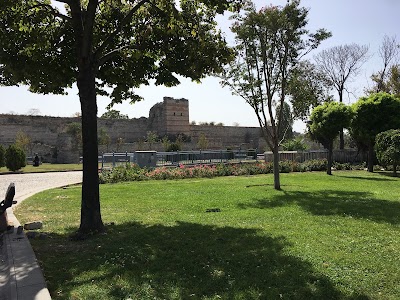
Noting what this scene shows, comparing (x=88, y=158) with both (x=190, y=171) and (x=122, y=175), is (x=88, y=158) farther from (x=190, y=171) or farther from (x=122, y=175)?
(x=190, y=171)

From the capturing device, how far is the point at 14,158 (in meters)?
22.9

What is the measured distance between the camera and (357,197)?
982 centimetres

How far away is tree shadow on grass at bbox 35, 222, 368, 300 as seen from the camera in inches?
136

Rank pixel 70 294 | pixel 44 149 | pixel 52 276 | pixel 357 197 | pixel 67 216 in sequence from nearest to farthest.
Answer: pixel 70 294 < pixel 52 276 < pixel 67 216 < pixel 357 197 < pixel 44 149

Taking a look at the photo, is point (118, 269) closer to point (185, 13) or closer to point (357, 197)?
point (185, 13)

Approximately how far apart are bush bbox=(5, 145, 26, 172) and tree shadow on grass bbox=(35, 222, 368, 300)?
63.9ft

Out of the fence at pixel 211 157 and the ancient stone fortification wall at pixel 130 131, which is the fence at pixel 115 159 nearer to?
the fence at pixel 211 157

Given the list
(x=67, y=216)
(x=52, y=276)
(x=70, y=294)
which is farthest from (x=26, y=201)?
(x=70, y=294)

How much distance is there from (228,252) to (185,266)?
0.75 m

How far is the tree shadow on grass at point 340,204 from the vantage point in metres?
7.23

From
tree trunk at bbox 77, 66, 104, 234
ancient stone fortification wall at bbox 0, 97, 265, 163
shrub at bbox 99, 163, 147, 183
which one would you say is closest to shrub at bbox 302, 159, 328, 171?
shrub at bbox 99, 163, 147, 183

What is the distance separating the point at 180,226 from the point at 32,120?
3752cm

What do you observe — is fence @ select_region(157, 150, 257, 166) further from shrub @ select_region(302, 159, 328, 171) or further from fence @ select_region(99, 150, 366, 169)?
shrub @ select_region(302, 159, 328, 171)

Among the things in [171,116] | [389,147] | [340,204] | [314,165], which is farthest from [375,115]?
[171,116]
